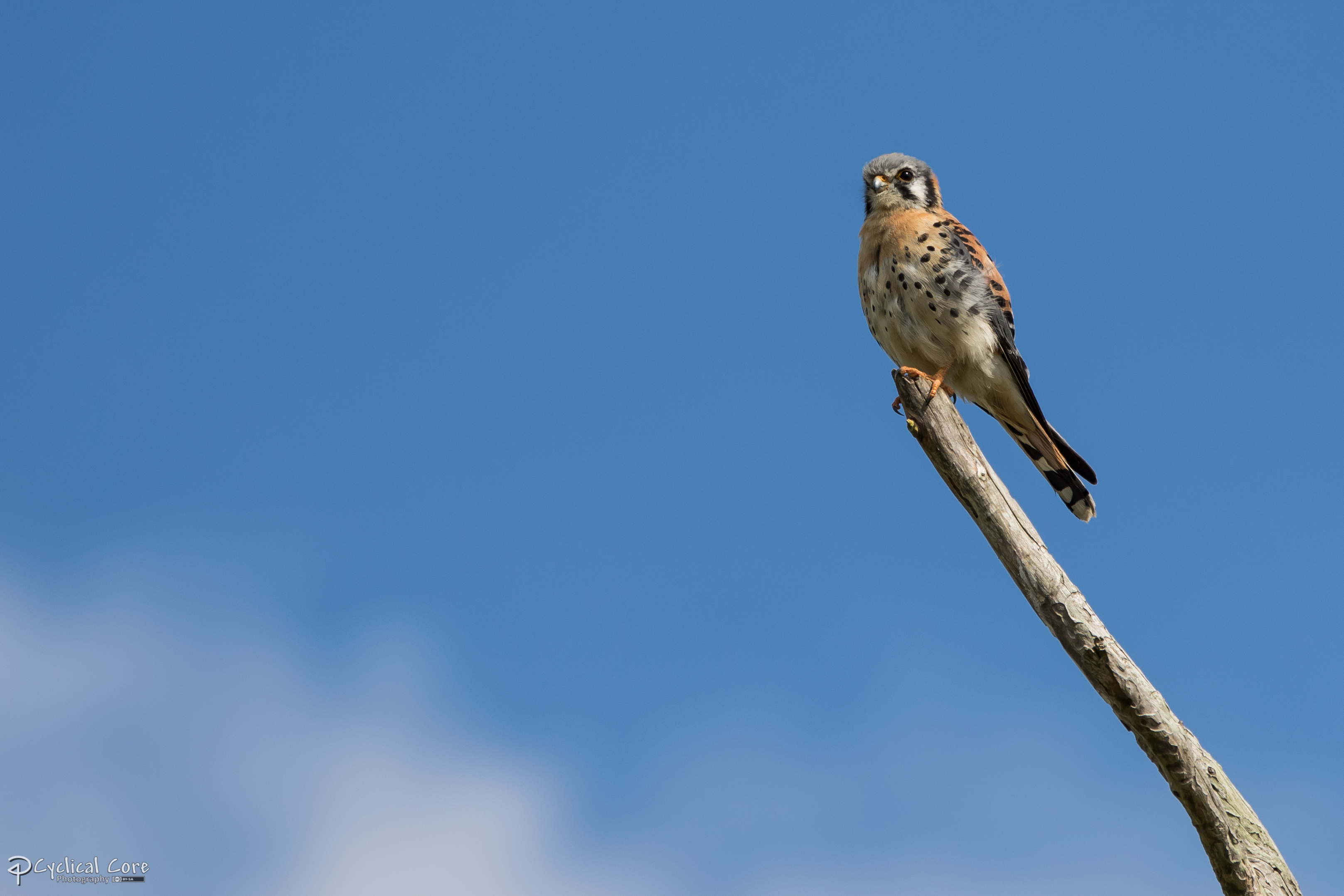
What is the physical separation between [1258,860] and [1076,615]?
3.27ft

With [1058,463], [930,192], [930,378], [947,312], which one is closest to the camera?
[930,378]

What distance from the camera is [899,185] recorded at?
6.11 meters

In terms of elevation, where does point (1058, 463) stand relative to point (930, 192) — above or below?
below

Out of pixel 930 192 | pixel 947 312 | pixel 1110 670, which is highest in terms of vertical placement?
pixel 930 192

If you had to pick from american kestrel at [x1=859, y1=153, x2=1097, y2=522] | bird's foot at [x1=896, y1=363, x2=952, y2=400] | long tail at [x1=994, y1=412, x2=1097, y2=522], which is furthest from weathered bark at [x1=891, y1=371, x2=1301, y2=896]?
long tail at [x1=994, y1=412, x2=1097, y2=522]

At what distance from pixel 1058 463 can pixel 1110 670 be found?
2.13m

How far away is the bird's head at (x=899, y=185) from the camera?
239 inches

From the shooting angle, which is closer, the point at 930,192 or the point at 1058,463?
the point at 1058,463

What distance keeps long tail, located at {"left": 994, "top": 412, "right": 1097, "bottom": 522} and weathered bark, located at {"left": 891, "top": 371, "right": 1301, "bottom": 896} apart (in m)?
1.62

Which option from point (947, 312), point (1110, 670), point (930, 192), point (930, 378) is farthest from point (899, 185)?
point (1110, 670)

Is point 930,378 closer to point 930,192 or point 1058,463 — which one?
point 1058,463

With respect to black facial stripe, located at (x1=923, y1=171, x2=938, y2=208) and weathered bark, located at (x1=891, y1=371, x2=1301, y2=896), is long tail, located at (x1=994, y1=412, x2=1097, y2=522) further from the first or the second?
weathered bark, located at (x1=891, y1=371, x2=1301, y2=896)

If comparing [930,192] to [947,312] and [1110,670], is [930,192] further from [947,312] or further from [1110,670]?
[1110,670]

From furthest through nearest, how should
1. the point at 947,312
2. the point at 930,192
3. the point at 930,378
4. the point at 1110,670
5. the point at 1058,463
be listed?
the point at 930,192, the point at 1058,463, the point at 947,312, the point at 930,378, the point at 1110,670
